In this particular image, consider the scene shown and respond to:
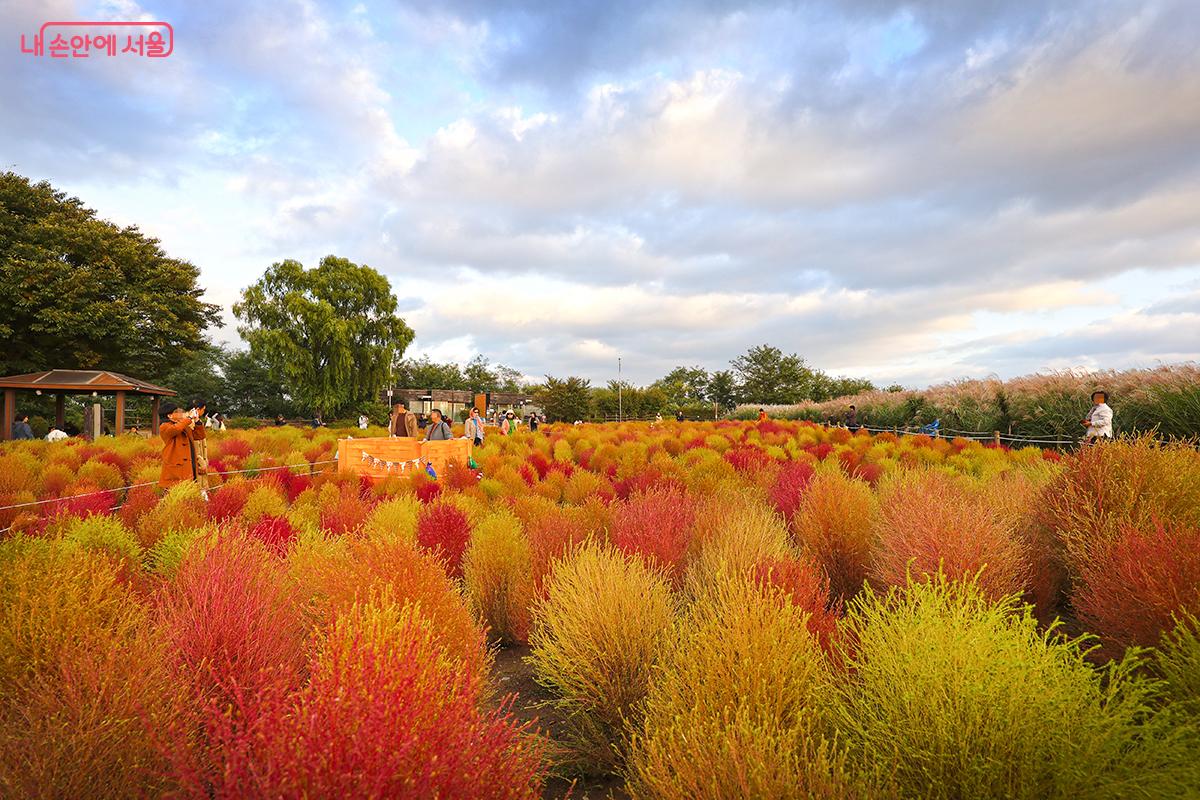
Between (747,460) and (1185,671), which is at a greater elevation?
(747,460)

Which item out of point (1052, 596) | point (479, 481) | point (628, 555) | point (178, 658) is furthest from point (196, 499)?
point (1052, 596)

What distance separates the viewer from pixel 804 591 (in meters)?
3.18

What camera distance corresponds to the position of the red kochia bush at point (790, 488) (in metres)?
6.12

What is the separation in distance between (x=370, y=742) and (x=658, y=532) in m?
3.39

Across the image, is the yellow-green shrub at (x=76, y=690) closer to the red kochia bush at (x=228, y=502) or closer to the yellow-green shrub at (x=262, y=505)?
the red kochia bush at (x=228, y=502)

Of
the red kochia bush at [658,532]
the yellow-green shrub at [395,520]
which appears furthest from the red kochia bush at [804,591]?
the yellow-green shrub at [395,520]

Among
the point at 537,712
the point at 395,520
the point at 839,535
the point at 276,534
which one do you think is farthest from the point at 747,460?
the point at 276,534

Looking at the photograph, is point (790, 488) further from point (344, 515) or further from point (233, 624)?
point (233, 624)

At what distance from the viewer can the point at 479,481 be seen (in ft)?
27.9

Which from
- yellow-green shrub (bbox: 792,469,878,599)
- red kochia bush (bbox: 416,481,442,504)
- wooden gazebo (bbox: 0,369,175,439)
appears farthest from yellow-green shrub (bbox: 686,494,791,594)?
wooden gazebo (bbox: 0,369,175,439)

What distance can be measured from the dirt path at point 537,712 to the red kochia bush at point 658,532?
1138 mm

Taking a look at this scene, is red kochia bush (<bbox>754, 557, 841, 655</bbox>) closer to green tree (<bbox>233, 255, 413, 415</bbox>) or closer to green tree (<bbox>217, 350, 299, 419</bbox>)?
green tree (<bbox>233, 255, 413, 415</bbox>)

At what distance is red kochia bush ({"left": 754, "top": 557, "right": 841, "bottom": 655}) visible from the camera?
290 centimetres

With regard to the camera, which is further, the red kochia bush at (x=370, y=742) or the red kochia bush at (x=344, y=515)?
the red kochia bush at (x=344, y=515)
